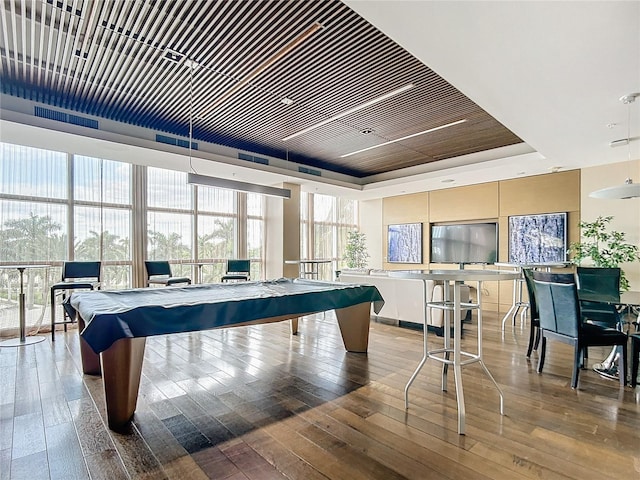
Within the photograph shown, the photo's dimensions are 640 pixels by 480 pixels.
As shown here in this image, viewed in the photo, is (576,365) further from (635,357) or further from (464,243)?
(464,243)

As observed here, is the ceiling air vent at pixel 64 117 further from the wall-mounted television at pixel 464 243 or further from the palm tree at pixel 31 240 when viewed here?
the wall-mounted television at pixel 464 243

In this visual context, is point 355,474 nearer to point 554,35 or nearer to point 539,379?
point 539,379

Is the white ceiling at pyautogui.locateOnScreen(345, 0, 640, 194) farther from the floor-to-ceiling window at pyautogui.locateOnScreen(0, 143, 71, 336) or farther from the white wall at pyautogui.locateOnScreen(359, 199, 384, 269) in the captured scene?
the white wall at pyautogui.locateOnScreen(359, 199, 384, 269)

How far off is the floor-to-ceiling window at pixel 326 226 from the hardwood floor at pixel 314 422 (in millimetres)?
5916

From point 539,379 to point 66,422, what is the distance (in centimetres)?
382

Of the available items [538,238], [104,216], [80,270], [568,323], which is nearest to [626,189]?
[568,323]

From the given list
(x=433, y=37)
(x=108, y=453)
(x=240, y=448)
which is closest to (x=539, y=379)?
(x=240, y=448)

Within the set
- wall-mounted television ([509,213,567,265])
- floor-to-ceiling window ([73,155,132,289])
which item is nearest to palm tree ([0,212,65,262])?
floor-to-ceiling window ([73,155,132,289])

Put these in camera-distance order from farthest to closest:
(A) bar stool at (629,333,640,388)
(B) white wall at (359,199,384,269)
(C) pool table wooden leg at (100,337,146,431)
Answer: (B) white wall at (359,199,384,269)
(A) bar stool at (629,333,640,388)
(C) pool table wooden leg at (100,337,146,431)

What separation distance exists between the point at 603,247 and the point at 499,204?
1.93 meters

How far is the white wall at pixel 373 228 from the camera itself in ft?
31.5

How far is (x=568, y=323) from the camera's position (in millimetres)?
2961

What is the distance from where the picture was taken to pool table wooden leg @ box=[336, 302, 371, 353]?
3.79m

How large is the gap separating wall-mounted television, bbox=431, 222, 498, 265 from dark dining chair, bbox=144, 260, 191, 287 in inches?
215
